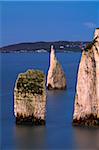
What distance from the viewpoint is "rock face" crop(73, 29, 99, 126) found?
1644 inches

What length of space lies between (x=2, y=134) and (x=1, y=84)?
37.3m

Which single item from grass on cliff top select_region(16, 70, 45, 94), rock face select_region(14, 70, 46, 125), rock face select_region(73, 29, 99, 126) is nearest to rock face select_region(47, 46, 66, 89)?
rock face select_region(73, 29, 99, 126)

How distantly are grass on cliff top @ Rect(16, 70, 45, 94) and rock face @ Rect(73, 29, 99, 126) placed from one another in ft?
7.99

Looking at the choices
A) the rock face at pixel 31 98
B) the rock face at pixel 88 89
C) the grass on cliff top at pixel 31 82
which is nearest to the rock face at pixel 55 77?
the rock face at pixel 88 89

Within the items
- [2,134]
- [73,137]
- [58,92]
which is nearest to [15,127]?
[2,134]

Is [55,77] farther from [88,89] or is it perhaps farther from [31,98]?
[31,98]

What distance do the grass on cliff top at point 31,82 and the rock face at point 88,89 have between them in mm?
2436

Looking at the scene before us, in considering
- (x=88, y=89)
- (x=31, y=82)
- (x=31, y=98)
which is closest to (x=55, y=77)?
(x=88, y=89)

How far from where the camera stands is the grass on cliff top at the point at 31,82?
4134 cm

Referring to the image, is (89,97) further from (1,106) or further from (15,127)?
(1,106)

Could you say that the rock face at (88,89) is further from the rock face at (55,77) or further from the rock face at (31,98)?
the rock face at (55,77)

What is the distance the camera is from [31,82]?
4175 cm

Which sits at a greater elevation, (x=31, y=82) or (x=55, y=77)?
(x=55, y=77)

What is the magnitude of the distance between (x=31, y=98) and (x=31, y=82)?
43.7 inches
